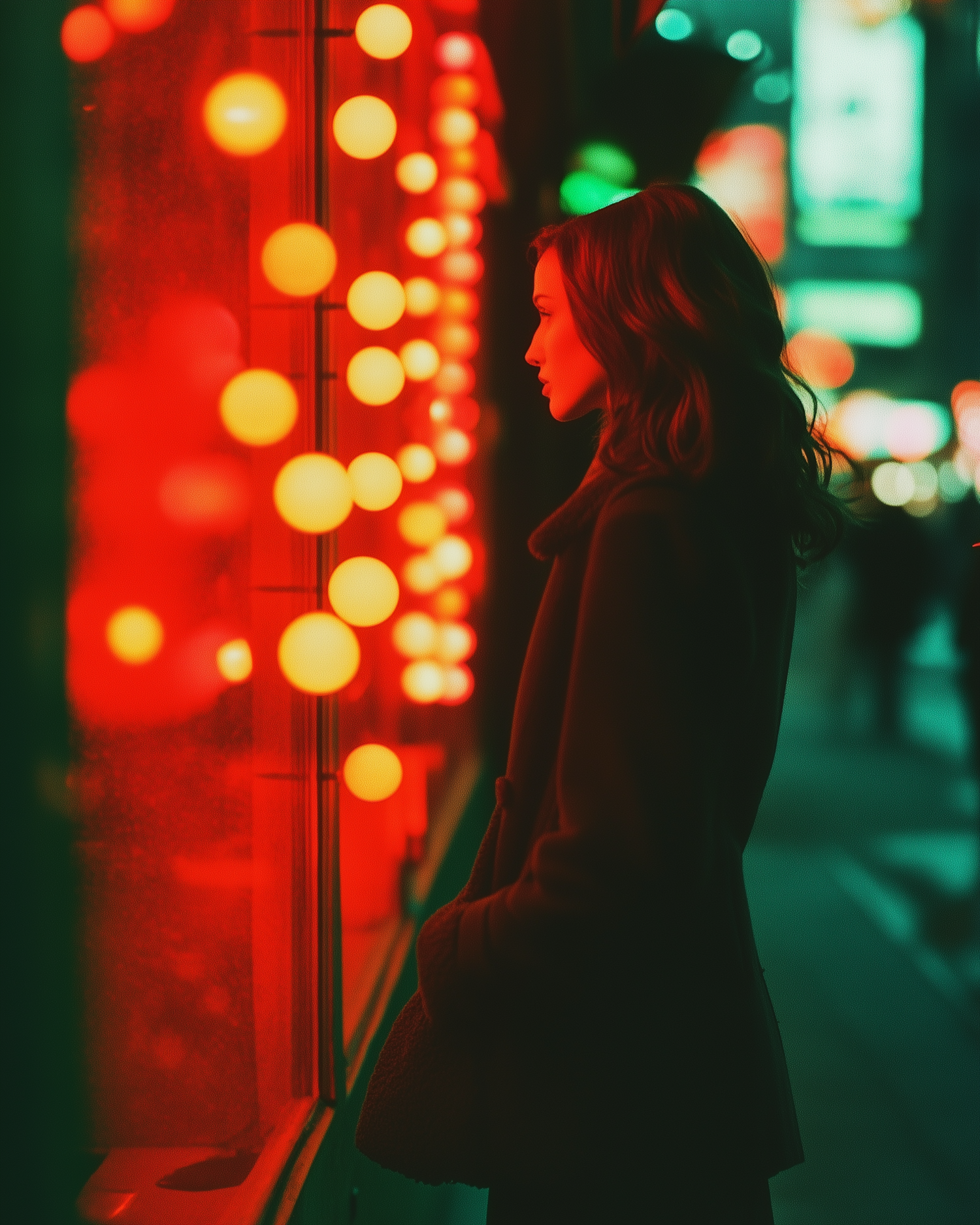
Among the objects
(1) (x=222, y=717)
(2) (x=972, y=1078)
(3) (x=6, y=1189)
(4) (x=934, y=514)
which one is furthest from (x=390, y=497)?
(4) (x=934, y=514)

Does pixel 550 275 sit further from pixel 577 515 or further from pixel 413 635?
pixel 413 635

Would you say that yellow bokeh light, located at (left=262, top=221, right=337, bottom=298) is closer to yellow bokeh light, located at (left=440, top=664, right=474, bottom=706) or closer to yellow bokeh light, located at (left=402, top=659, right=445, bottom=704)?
yellow bokeh light, located at (left=402, top=659, right=445, bottom=704)

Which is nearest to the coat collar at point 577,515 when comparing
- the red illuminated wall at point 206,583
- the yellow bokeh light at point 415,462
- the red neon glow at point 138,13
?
the red illuminated wall at point 206,583

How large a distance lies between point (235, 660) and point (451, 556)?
181 centimetres

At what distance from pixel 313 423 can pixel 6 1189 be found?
3.84 feet

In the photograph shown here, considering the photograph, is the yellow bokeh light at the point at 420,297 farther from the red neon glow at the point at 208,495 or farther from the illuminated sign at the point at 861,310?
the illuminated sign at the point at 861,310

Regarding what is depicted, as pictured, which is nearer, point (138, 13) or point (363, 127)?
point (138, 13)

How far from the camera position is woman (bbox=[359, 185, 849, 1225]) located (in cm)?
104

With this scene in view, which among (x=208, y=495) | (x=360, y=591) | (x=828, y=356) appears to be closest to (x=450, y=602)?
(x=360, y=591)

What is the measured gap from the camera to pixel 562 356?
4.31 ft

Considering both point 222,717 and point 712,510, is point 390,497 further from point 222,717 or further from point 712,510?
point 712,510

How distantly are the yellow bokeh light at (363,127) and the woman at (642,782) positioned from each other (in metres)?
0.80

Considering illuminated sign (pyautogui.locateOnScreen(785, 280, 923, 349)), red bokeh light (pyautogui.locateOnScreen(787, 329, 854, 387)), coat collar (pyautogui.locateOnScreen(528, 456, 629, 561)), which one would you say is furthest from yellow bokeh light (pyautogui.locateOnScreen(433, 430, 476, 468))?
illuminated sign (pyautogui.locateOnScreen(785, 280, 923, 349))

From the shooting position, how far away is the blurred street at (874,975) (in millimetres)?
2812
